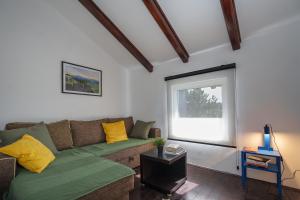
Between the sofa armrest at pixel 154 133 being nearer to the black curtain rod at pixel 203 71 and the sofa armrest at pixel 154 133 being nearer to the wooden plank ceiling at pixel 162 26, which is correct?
the black curtain rod at pixel 203 71

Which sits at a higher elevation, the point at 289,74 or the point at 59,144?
the point at 289,74

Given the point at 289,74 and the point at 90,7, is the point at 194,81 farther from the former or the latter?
the point at 90,7

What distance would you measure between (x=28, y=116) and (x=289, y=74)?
152 inches

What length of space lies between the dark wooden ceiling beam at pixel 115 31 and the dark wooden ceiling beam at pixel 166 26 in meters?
0.89

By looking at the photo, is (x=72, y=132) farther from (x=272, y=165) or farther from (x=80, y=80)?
(x=272, y=165)

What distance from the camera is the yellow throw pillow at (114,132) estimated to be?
2.98m

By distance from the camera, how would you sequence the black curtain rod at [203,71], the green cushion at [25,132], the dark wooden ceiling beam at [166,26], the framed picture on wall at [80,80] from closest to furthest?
the green cushion at [25,132] → the dark wooden ceiling beam at [166,26] → the black curtain rod at [203,71] → the framed picture on wall at [80,80]

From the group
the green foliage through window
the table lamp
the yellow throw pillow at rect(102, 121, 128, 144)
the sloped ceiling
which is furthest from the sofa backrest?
the table lamp

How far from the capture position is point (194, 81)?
307cm

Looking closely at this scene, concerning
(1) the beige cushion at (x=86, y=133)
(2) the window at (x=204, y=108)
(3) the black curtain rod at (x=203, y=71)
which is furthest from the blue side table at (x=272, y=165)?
(1) the beige cushion at (x=86, y=133)

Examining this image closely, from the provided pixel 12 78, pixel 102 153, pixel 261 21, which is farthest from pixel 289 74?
pixel 12 78

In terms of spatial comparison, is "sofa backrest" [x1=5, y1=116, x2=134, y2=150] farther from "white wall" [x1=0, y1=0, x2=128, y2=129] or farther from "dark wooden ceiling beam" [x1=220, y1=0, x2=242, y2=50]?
"dark wooden ceiling beam" [x1=220, y1=0, x2=242, y2=50]

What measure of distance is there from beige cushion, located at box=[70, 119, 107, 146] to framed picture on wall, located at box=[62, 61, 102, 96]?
669 millimetres

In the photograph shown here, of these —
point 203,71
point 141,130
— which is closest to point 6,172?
point 141,130
